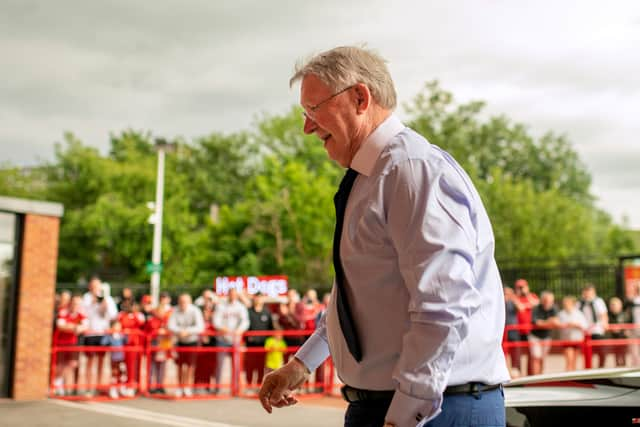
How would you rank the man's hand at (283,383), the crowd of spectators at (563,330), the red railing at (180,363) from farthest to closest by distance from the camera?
1. the crowd of spectators at (563,330)
2. the red railing at (180,363)
3. the man's hand at (283,383)

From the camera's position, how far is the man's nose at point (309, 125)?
198 centimetres

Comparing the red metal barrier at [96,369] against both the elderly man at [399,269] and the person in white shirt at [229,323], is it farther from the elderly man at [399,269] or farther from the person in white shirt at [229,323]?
the elderly man at [399,269]

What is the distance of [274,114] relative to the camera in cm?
4606

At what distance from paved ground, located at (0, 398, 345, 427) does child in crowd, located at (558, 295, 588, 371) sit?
4069 mm

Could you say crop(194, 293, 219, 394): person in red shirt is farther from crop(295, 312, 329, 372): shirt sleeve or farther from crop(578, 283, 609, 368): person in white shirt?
crop(295, 312, 329, 372): shirt sleeve

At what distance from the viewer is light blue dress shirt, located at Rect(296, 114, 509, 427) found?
1.62 metres

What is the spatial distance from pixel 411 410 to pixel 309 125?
31.6 inches

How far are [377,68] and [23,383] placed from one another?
10.6 metres

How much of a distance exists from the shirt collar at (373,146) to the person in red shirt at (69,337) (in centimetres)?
1076

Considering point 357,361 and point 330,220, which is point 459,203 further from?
point 330,220

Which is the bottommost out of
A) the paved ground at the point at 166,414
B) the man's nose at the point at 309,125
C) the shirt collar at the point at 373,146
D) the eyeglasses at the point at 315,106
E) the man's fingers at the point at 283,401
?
the paved ground at the point at 166,414

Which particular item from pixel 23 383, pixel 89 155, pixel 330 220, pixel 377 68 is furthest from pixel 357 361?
pixel 89 155

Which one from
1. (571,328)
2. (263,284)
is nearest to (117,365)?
(571,328)

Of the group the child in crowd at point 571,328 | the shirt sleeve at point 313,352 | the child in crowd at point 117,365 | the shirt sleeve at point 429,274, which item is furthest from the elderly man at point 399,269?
the child in crowd at point 571,328
